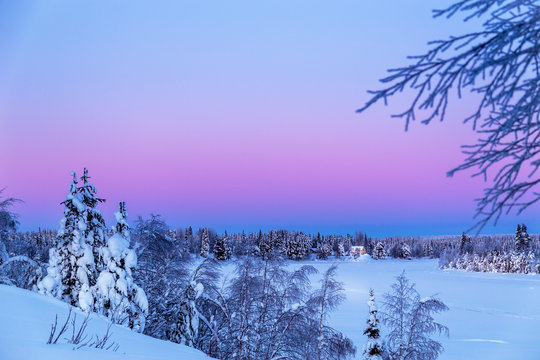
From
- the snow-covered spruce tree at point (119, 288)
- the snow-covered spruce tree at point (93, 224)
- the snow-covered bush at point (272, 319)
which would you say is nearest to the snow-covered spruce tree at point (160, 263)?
the snow-covered spruce tree at point (93, 224)

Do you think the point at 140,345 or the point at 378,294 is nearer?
the point at 140,345

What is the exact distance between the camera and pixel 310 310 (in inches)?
596

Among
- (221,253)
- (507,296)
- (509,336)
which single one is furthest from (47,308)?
(221,253)

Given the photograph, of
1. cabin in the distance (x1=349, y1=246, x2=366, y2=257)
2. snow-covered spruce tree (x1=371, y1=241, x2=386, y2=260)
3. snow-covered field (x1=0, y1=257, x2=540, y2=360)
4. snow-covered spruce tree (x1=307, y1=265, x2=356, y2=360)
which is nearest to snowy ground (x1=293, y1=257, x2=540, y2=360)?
snow-covered field (x1=0, y1=257, x2=540, y2=360)

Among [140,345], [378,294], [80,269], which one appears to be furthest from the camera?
[378,294]

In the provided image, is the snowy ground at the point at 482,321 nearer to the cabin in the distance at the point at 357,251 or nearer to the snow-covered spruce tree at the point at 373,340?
the snow-covered spruce tree at the point at 373,340

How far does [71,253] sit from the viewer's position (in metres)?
16.0

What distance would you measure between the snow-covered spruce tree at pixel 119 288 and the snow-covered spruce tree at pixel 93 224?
9.80 feet

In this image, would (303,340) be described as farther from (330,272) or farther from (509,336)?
(509,336)

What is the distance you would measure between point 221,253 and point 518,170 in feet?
354

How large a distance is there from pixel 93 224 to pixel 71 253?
4.92 feet

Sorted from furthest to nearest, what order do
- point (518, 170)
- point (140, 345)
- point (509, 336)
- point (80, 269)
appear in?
point (509, 336), point (80, 269), point (140, 345), point (518, 170)

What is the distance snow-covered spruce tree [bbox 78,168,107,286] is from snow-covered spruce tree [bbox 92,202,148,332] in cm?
299

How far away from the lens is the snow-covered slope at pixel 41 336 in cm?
473
